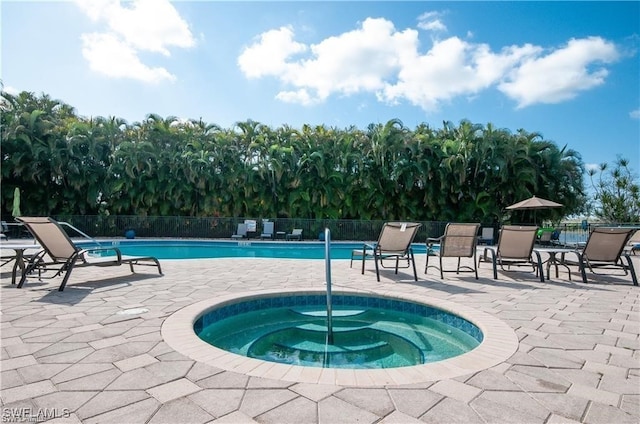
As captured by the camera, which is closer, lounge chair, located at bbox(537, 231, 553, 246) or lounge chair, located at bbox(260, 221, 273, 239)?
lounge chair, located at bbox(537, 231, 553, 246)

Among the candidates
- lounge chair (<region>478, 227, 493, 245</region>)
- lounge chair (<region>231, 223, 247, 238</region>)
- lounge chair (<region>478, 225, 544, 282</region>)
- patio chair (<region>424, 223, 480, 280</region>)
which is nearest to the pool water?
patio chair (<region>424, 223, 480, 280</region>)

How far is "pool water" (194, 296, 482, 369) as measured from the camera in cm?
297

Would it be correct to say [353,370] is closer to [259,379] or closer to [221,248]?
[259,379]

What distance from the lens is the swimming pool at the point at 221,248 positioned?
1294 cm

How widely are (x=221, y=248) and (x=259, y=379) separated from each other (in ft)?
43.0

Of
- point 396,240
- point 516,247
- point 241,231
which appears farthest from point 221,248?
point 516,247

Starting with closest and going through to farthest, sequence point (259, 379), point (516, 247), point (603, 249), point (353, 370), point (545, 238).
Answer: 1. point (259, 379)
2. point (353, 370)
3. point (603, 249)
4. point (516, 247)
5. point (545, 238)

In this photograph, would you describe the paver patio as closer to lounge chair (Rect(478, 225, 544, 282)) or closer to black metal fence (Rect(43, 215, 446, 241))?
lounge chair (Rect(478, 225, 544, 282))

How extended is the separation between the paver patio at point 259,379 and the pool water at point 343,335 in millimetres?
496

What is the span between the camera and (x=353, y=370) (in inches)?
88.9

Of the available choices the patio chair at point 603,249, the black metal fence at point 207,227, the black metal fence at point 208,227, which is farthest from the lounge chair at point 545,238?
the patio chair at point 603,249

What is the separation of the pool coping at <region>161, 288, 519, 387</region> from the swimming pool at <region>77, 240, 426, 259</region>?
9467 millimetres

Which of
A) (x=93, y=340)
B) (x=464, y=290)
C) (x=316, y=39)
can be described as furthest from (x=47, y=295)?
(x=316, y=39)

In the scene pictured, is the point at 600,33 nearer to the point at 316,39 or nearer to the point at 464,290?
the point at 316,39
